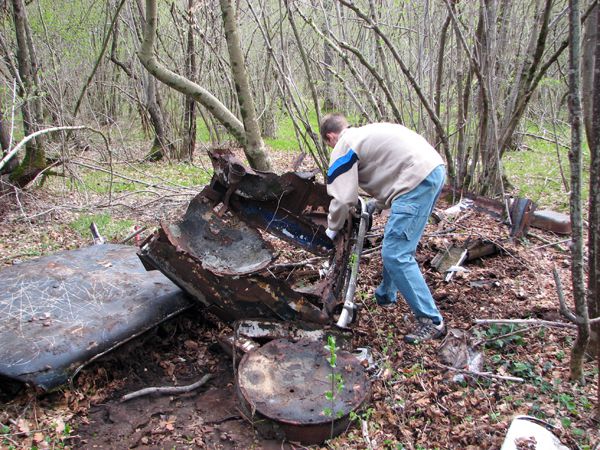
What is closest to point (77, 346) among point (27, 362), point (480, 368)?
point (27, 362)

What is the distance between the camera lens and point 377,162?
12.6ft

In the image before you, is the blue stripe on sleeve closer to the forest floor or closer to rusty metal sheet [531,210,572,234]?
the forest floor

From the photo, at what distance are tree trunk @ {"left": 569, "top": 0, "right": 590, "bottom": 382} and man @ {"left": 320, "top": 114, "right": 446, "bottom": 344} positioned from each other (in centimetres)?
114

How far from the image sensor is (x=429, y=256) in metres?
5.18

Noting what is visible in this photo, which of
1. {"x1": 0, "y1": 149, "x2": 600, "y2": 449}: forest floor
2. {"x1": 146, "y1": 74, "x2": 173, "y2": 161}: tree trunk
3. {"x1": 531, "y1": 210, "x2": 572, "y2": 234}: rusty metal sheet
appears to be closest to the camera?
{"x1": 0, "y1": 149, "x2": 600, "y2": 449}: forest floor

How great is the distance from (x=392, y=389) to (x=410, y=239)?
1.16m

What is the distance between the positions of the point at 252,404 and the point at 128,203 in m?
5.77

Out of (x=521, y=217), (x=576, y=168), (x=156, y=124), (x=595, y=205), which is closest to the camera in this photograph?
(x=576, y=168)

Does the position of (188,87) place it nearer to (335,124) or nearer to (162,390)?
(335,124)

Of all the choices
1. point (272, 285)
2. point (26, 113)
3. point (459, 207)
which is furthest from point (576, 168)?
point (26, 113)

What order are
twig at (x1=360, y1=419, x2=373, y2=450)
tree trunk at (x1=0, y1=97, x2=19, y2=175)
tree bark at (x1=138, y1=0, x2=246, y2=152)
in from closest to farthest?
twig at (x1=360, y1=419, x2=373, y2=450)
tree bark at (x1=138, y1=0, x2=246, y2=152)
tree trunk at (x1=0, y1=97, x2=19, y2=175)

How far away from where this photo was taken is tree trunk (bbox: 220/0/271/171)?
536cm

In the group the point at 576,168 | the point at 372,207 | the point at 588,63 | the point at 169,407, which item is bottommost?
the point at 169,407

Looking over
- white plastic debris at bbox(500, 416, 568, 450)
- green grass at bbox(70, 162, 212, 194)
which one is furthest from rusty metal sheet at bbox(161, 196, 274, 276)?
green grass at bbox(70, 162, 212, 194)
